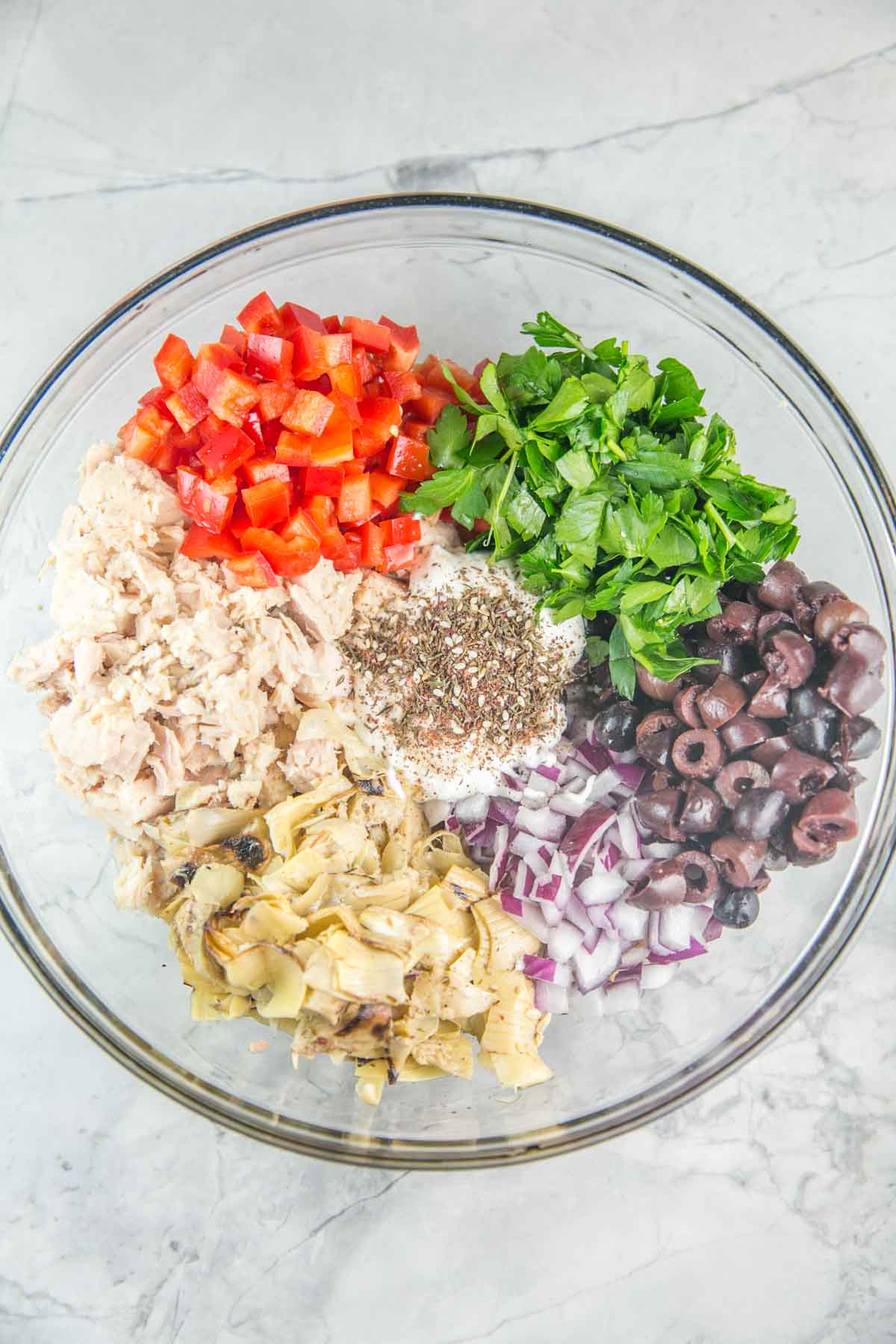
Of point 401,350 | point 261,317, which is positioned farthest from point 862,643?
point 261,317

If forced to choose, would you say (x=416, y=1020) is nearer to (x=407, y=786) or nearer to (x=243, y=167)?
(x=407, y=786)

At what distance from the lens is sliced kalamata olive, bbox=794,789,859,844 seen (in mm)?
1768

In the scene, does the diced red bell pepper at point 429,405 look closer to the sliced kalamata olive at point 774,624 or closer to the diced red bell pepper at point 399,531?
the diced red bell pepper at point 399,531

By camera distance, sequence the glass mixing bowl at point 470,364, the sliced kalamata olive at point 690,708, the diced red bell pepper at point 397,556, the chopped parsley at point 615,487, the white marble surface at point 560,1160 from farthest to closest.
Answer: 1. the white marble surface at point 560,1160
2. the glass mixing bowl at point 470,364
3. the diced red bell pepper at point 397,556
4. the sliced kalamata olive at point 690,708
5. the chopped parsley at point 615,487

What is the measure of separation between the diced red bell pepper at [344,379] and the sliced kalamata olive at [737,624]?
0.84 m

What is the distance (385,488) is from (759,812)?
3.13 ft

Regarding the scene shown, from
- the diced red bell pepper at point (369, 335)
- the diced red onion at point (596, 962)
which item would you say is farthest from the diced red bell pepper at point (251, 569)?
the diced red onion at point (596, 962)

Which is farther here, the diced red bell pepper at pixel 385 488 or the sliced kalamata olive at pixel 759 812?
the diced red bell pepper at pixel 385 488

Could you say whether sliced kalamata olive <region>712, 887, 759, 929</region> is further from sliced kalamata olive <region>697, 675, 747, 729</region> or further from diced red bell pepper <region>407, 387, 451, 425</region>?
diced red bell pepper <region>407, 387, 451, 425</region>

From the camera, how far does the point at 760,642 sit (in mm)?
1830

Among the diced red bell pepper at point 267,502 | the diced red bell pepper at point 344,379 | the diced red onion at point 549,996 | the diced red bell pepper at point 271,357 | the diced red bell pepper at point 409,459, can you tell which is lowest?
the diced red onion at point 549,996

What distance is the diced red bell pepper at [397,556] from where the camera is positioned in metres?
1.94

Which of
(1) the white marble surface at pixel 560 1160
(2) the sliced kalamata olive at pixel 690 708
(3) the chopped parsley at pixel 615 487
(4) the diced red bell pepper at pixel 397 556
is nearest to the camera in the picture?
(3) the chopped parsley at pixel 615 487

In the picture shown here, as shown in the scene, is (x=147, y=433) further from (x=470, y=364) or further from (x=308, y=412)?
(x=470, y=364)
